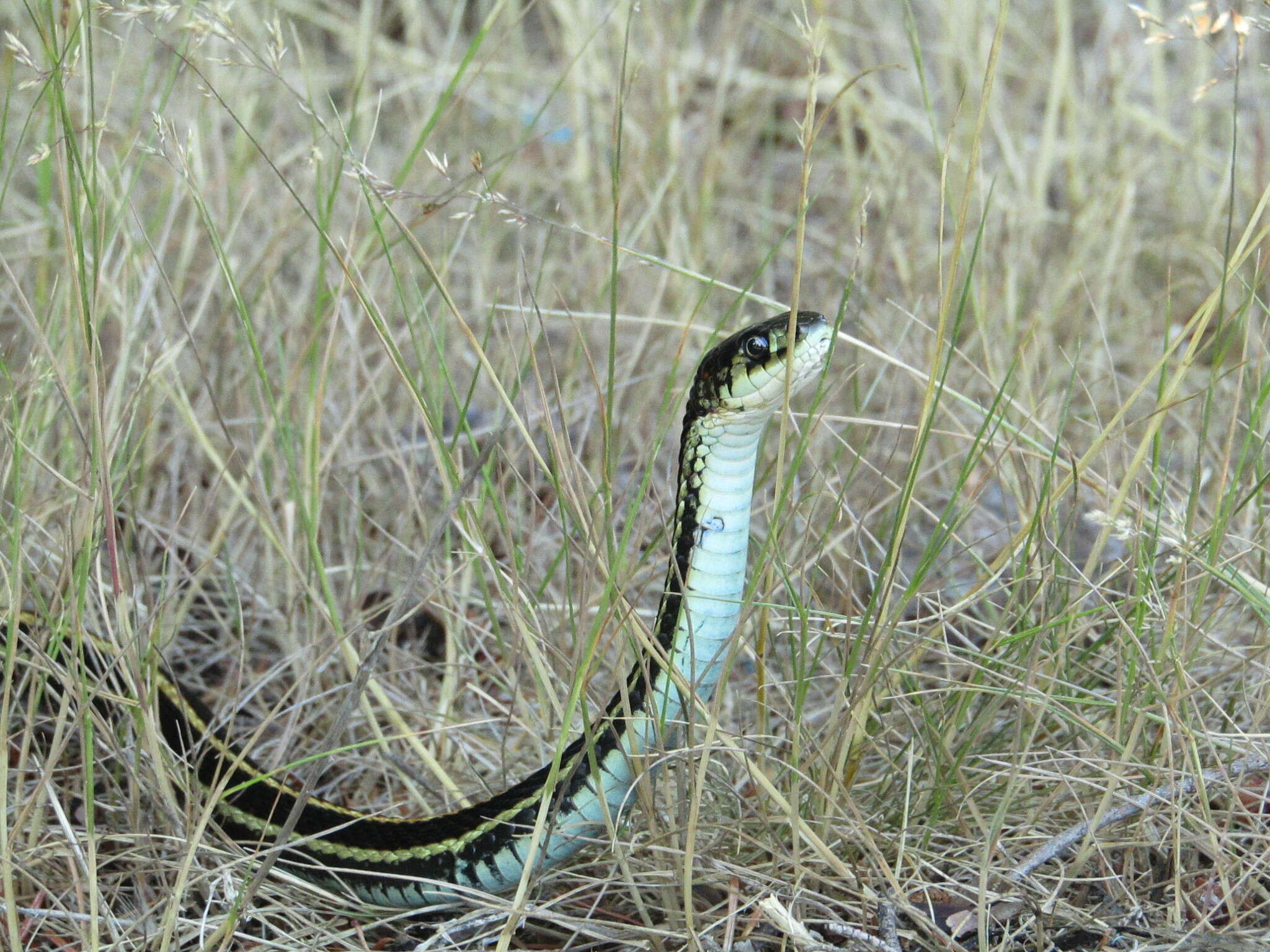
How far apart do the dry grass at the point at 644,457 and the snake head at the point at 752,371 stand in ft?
0.35

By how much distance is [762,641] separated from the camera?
1.76 metres

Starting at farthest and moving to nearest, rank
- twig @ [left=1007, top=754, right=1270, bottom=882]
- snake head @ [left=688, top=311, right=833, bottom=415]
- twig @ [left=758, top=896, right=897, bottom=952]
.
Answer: snake head @ [left=688, top=311, right=833, bottom=415], twig @ [left=1007, top=754, right=1270, bottom=882], twig @ [left=758, top=896, right=897, bottom=952]

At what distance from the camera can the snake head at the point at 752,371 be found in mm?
1743

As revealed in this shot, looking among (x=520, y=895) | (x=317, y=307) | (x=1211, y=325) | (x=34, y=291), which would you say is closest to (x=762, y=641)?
(x=520, y=895)

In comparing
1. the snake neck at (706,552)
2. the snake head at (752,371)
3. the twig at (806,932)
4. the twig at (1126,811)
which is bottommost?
the twig at (806,932)

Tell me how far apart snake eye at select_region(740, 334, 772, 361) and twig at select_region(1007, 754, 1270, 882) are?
713 mm

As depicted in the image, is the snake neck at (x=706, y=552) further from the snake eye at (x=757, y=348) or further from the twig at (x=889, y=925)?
the twig at (x=889, y=925)

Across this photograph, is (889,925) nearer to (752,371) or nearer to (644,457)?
(752,371)

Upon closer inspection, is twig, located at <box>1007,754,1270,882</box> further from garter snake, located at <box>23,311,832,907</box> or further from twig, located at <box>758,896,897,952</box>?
garter snake, located at <box>23,311,832,907</box>

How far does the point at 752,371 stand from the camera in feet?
5.76

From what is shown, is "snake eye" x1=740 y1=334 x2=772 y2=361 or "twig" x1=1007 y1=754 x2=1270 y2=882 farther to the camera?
"snake eye" x1=740 y1=334 x2=772 y2=361

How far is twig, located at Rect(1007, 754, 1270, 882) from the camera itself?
5.32 feet

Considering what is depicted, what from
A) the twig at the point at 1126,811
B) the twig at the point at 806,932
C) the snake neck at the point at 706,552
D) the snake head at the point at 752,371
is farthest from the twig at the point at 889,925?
the snake head at the point at 752,371

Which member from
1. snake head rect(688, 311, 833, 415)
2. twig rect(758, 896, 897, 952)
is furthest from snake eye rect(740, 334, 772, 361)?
twig rect(758, 896, 897, 952)
